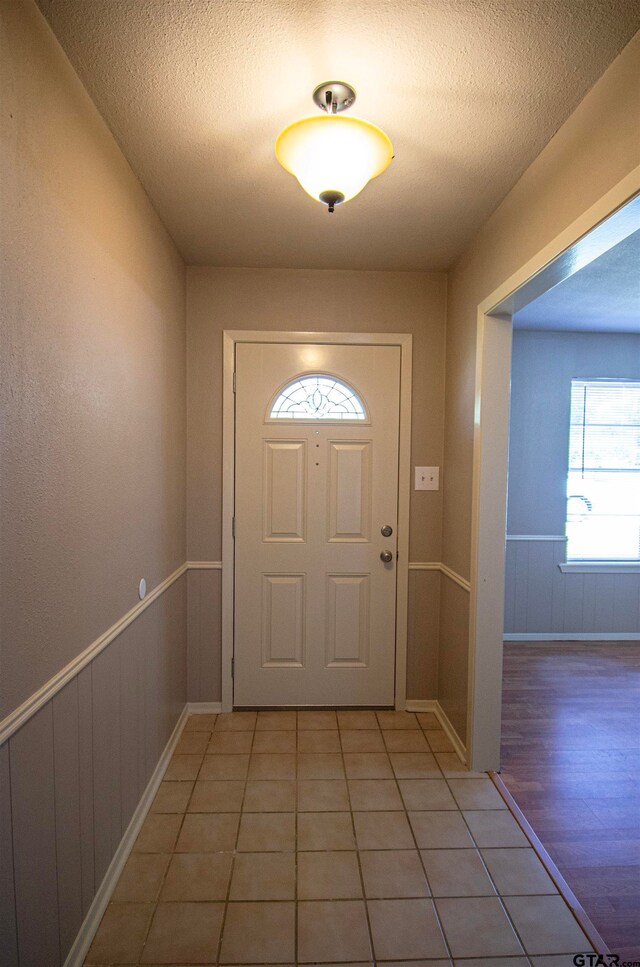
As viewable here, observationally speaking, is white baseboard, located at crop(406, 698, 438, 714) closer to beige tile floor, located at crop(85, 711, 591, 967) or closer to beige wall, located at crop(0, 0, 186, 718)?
beige tile floor, located at crop(85, 711, 591, 967)

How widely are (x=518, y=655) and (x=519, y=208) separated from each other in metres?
3.07

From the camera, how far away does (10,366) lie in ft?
3.39

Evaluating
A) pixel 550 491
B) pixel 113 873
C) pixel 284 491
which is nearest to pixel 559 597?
pixel 550 491

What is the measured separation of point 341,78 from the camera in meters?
1.32

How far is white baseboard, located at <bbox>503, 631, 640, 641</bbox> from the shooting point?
3971 millimetres

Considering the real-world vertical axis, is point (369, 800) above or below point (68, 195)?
below

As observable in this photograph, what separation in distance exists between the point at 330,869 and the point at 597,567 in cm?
330

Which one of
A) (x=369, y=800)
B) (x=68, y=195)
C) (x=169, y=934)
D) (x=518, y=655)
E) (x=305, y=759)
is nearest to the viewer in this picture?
(x=68, y=195)

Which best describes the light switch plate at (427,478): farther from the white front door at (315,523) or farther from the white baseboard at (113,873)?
the white baseboard at (113,873)

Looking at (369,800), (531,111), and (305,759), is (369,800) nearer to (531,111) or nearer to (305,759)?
(305,759)

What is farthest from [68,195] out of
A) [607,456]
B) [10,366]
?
[607,456]

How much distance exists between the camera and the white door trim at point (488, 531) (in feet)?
7.10

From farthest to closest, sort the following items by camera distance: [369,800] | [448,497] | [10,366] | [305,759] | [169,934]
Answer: [448,497] → [305,759] → [369,800] → [169,934] → [10,366]

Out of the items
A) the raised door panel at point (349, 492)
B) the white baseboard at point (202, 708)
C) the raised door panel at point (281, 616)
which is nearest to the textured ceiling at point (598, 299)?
the raised door panel at point (349, 492)
